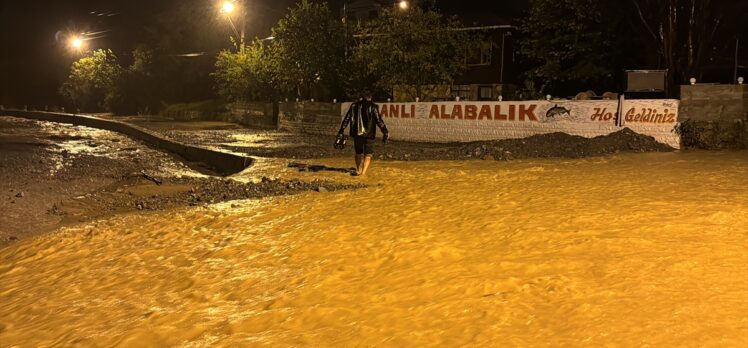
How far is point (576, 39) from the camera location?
25.9 metres

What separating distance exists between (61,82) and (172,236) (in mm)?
79765

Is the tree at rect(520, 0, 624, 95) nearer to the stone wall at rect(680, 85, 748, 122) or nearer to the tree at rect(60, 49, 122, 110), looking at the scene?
the stone wall at rect(680, 85, 748, 122)

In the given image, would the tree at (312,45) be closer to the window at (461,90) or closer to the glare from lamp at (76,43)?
the window at (461,90)

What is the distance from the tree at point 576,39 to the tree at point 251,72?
14561 mm

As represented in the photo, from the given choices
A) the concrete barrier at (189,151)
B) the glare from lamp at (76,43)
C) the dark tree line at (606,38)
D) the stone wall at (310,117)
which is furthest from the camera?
the glare from lamp at (76,43)

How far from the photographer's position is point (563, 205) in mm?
8445

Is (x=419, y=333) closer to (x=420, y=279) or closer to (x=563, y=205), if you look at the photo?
(x=420, y=279)

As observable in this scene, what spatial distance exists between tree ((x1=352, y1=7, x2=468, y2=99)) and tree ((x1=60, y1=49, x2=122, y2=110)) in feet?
137

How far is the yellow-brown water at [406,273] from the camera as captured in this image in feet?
14.4

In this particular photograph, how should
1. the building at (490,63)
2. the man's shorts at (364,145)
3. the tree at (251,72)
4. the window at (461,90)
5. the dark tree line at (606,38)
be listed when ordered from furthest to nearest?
1. the window at (461,90)
2. the tree at (251,72)
3. the building at (490,63)
4. the dark tree line at (606,38)
5. the man's shorts at (364,145)

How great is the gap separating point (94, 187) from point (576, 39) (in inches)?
811

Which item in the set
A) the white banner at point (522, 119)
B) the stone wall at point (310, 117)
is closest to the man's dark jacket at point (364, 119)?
the white banner at point (522, 119)

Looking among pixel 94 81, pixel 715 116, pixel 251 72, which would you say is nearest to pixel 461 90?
pixel 251 72

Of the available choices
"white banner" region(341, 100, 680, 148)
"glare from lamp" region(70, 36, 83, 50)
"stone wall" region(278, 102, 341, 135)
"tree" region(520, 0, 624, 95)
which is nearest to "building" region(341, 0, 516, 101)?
"tree" region(520, 0, 624, 95)
